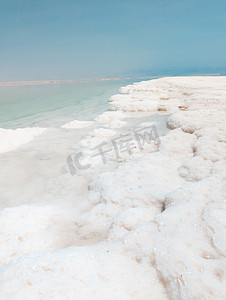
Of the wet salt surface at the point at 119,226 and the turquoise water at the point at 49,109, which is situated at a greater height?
the wet salt surface at the point at 119,226

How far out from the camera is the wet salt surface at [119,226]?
43.2 inches

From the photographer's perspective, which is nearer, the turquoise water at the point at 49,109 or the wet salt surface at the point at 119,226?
the wet salt surface at the point at 119,226

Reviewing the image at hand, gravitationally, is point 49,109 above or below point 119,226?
below

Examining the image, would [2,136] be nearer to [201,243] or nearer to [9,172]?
[9,172]

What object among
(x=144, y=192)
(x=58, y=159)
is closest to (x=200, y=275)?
(x=144, y=192)

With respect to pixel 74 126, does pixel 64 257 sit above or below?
above

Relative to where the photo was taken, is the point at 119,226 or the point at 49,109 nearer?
the point at 119,226

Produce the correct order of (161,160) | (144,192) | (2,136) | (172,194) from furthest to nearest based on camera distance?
(2,136), (161,160), (144,192), (172,194)

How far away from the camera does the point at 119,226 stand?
165cm

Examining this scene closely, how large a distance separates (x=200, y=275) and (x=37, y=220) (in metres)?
1.42

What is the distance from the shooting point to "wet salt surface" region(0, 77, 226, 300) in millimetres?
1097

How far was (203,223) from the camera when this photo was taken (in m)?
1.42

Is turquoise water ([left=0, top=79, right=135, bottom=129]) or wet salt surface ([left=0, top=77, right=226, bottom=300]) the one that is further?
turquoise water ([left=0, top=79, right=135, bottom=129])

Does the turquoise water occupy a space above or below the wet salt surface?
below
